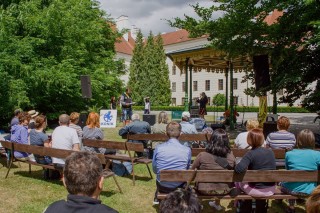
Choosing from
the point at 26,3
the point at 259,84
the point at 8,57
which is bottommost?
the point at 259,84

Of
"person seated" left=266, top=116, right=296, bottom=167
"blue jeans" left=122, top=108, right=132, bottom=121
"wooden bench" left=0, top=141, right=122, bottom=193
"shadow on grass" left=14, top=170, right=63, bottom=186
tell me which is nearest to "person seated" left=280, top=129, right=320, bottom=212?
"person seated" left=266, top=116, right=296, bottom=167

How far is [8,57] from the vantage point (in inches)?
559

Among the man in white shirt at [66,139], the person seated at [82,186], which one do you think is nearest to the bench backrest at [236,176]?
the person seated at [82,186]

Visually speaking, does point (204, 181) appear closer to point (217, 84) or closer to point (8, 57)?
point (8, 57)

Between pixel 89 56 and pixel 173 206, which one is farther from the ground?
pixel 89 56

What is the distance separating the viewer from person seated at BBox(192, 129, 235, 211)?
4910mm

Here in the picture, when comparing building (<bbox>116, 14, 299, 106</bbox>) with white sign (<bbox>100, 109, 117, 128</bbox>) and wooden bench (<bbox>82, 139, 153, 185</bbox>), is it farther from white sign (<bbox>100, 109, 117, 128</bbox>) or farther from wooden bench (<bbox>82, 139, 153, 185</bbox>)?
wooden bench (<bbox>82, 139, 153, 185</bbox>)

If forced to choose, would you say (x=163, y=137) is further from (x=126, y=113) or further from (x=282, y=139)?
(x=126, y=113)

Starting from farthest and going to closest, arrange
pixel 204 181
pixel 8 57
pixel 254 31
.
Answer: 1. pixel 8 57
2. pixel 254 31
3. pixel 204 181

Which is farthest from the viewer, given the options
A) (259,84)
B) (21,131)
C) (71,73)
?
(71,73)

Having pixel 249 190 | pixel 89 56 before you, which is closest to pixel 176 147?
pixel 249 190

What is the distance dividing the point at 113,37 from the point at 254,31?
57.8 ft

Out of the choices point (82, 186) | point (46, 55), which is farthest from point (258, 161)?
point (46, 55)

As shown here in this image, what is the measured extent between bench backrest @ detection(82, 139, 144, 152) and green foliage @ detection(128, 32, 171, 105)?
157 ft
